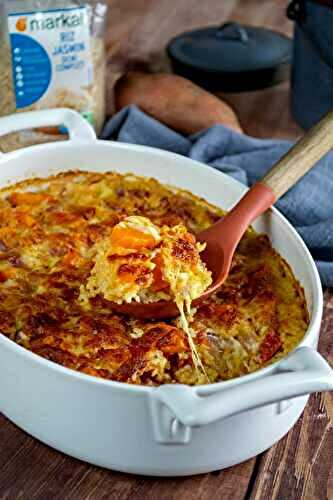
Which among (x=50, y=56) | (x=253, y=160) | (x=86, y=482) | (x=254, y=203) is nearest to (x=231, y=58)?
(x=253, y=160)

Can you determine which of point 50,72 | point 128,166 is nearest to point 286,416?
point 128,166

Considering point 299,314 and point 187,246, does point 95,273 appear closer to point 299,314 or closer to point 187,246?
point 187,246

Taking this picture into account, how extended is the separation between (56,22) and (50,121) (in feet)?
1.24

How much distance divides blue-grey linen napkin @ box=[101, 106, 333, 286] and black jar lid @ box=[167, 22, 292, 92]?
45 cm

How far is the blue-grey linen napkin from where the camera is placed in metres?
2.00

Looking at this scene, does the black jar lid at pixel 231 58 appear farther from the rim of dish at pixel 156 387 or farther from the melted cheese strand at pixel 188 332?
the melted cheese strand at pixel 188 332

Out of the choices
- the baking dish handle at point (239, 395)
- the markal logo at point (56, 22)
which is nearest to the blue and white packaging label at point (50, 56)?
the markal logo at point (56, 22)

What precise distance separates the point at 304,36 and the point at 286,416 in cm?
146

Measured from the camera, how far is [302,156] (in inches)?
71.3

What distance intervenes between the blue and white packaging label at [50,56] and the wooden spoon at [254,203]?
0.78 m

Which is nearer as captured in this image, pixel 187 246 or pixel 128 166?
pixel 187 246

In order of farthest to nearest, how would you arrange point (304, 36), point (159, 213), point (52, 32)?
point (304, 36)
point (52, 32)
point (159, 213)

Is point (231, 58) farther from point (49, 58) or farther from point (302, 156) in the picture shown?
point (302, 156)

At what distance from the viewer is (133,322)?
5.21ft
